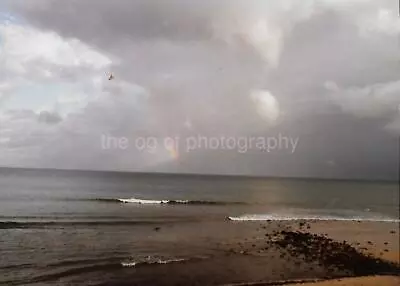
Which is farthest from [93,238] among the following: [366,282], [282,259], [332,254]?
[366,282]

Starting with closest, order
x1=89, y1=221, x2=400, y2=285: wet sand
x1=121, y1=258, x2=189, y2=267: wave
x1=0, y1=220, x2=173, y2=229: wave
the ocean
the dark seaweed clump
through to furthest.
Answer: the ocean
x1=89, y1=221, x2=400, y2=285: wet sand
x1=121, y1=258, x2=189, y2=267: wave
the dark seaweed clump
x1=0, y1=220, x2=173, y2=229: wave

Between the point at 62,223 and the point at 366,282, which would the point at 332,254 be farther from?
the point at 62,223

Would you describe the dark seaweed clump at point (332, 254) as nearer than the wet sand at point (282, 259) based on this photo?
No

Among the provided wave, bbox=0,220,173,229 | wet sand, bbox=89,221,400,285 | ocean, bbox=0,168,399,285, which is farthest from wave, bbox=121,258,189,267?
wave, bbox=0,220,173,229

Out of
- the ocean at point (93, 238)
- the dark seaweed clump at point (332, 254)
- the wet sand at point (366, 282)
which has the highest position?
the ocean at point (93, 238)

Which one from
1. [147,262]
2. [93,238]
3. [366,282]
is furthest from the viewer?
[93,238]

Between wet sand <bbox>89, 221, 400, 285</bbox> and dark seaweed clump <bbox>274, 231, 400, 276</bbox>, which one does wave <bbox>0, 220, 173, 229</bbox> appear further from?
dark seaweed clump <bbox>274, 231, 400, 276</bbox>

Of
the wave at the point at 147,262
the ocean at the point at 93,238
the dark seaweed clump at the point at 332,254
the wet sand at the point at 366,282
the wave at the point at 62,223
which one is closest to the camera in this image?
the wet sand at the point at 366,282

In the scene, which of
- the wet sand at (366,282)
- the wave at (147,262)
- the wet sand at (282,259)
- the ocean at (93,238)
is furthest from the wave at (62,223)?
the wet sand at (366,282)

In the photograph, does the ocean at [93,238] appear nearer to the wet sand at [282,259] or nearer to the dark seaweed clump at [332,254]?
the wet sand at [282,259]

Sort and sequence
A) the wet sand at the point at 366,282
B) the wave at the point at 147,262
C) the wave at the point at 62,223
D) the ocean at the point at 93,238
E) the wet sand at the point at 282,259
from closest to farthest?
the wet sand at the point at 366,282
the ocean at the point at 93,238
the wet sand at the point at 282,259
the wave at the point at 147,262
the wave at the point at 62,223

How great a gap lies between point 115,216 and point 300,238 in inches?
292

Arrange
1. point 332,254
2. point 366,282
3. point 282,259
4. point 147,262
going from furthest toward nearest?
point 332,254 → point 282,259 → point 147,262 → point 366,282

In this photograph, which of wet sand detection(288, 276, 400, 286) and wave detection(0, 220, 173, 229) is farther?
wave detection(0, 220, 173, 229)
